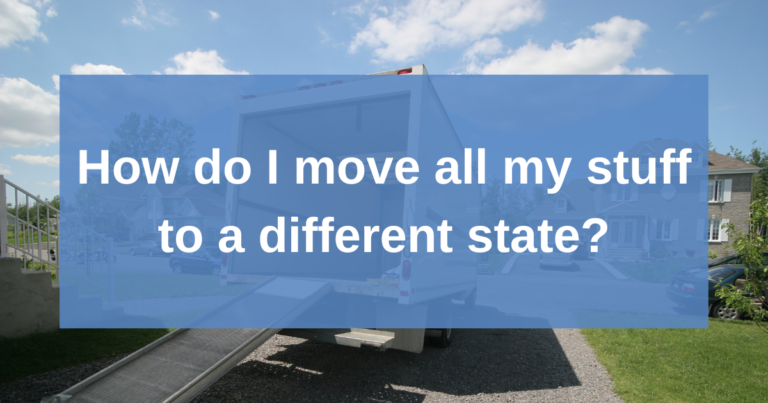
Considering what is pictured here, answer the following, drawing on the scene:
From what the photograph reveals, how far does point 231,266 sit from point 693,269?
1006 cm

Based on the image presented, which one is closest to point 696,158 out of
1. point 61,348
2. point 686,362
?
point 686,362

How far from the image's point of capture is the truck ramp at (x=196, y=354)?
280 centimetres

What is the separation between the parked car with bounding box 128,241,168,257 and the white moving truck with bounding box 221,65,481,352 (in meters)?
26.6

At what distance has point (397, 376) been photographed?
14.9 ft

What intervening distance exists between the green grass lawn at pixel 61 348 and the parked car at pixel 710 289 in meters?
10.6

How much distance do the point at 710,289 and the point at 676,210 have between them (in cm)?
2090

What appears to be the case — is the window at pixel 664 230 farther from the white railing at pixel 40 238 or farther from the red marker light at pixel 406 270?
the white railing at pixel 40 238

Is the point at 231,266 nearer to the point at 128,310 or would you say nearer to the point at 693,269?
the point at 128,310

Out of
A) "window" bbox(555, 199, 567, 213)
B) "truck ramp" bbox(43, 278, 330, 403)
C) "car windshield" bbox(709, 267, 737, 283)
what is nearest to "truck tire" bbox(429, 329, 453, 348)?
"truck ramp" bbox(43, 278, 330, 403)

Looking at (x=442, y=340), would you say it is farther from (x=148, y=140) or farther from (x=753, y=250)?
(x=148, y=140)

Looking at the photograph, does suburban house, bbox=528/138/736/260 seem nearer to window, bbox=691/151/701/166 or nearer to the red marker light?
window, bbox=691/151/701/166

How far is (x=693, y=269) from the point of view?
8625 millimetres

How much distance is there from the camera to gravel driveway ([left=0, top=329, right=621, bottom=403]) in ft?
12.9

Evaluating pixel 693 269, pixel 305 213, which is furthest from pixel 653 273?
pixel 305 213
